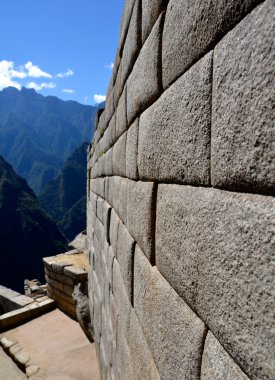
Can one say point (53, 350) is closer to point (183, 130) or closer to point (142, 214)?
point (142, 214)

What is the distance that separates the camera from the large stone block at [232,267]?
61 cm

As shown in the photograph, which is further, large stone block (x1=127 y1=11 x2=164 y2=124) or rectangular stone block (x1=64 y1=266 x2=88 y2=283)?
rectangular stone block (x1=64 y1=266 x2=88 y2=283)

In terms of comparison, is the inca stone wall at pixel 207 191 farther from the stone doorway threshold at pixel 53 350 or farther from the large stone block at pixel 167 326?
the stone doorway threshold at pixel 53 350

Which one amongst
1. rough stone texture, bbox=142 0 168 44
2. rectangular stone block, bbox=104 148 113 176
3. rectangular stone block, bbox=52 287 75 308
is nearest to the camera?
rough stone texture, bbox=142 0 168 44

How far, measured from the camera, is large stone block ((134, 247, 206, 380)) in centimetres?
97

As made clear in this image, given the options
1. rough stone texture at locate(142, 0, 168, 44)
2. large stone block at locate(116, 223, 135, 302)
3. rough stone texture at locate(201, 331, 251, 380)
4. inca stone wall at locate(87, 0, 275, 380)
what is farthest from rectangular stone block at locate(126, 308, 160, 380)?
rough stone texture at locate(142, 0, 168, 44)

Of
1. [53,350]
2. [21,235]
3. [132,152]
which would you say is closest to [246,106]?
[132,152]

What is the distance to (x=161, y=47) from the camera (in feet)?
4.32

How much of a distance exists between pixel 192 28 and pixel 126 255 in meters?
1.37

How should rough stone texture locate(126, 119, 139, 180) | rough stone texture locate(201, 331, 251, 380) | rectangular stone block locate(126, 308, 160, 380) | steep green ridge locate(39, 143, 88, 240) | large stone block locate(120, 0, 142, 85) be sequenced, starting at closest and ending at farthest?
rough stone texture locate(201, 331, 251, 380)
rectangular stone block locate(126, 308, 160, 380)
large stone block locate(120, 0, 142, 85)
rough stone texture locate(126, 119, 139, 180)
steep green ridge locate(39, 143, 88, 240)

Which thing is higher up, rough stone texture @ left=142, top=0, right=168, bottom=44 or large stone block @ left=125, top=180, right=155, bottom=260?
rough stone texture @ left=142, top=0, right=168, bottom=44

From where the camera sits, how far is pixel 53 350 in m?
6.27

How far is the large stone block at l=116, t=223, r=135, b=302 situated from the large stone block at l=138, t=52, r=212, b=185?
583 mm

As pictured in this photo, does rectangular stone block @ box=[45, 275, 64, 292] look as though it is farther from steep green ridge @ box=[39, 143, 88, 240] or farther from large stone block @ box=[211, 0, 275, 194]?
steep green ridge @ box=[39, 143, 88, 240]
